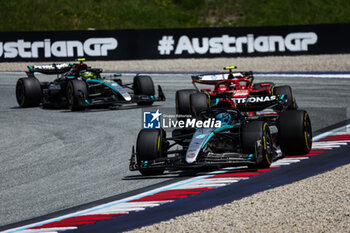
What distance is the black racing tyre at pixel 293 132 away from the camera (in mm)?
11403

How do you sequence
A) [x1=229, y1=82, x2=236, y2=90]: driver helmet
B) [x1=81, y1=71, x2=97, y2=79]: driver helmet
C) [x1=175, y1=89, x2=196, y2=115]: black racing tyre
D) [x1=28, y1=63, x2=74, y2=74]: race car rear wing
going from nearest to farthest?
1. [x1=175, y1=89, x2=196, y2=115]: black racing tyre
2. [x1=229, y1=82, x2=236, y2=90]: driver helmet
3. [x1=81, y1=71, x2=97, y2=79]: driver helmet
4. [x1=28, y1=63, x2=74, y2=74]: race car rear wing

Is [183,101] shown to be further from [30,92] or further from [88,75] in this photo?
[30,92]

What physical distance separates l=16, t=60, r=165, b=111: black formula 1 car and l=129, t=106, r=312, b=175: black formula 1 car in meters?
7.90

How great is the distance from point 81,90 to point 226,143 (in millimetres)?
9087

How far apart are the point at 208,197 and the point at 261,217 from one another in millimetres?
1638

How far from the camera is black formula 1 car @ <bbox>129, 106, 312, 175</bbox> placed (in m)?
10.5

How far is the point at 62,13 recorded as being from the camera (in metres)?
46.0

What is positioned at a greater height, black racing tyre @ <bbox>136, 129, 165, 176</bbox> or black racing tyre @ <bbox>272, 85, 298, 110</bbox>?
black racing tyre @ <bbox>272, 85, 298, 110</bbox>

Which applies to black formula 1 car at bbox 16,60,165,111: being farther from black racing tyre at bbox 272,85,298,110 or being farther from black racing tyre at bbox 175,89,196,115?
black racing tyre at bbox 272,85,298,110

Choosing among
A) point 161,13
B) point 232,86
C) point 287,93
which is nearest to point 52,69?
point 232,86

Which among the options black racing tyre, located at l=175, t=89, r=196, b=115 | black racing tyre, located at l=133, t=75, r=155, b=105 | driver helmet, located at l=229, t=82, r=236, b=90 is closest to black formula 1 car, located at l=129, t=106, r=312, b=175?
black racing tyre, located at l=175, t=89, r=196, b=115

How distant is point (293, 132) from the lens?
37.6ft

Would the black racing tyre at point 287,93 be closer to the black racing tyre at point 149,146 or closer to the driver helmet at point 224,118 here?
the driver helmet at point 224,118

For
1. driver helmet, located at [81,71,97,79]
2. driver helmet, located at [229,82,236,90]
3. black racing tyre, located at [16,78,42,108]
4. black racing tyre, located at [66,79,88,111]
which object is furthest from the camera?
black racing tyre, located at [16,78,42,108]
